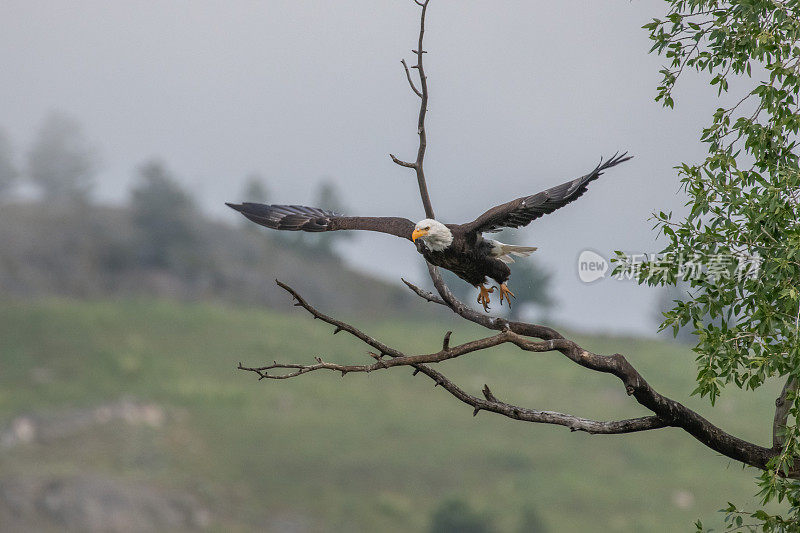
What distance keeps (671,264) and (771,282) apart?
3.01 ft

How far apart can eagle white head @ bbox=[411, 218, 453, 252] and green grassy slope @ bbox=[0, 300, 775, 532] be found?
3672 centimetres

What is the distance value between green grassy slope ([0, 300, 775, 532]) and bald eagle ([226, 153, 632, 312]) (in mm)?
35484

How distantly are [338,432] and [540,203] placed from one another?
46.7m

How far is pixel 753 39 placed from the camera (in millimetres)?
8883

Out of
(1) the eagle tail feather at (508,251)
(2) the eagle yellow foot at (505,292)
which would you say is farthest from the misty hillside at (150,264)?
(1) the eagle tail feather at (508,251)

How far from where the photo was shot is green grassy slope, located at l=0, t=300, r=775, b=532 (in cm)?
4694

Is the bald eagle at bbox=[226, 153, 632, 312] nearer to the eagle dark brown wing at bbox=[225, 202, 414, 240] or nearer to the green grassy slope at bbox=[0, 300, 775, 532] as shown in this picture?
the eagle dark brown wing at bbox=[225, 202, 414, 240]

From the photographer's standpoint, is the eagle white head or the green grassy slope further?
the green grassy slope

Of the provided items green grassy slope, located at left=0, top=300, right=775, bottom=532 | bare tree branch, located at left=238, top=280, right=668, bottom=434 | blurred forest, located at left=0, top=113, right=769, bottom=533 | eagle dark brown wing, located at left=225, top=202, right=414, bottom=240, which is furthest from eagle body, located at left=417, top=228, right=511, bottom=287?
green grassy slope, located at left=0, top=300, right=775, bottom=532

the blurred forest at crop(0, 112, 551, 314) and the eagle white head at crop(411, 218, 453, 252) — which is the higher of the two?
the blurred forest at crop(0, 112, 551, 314)
